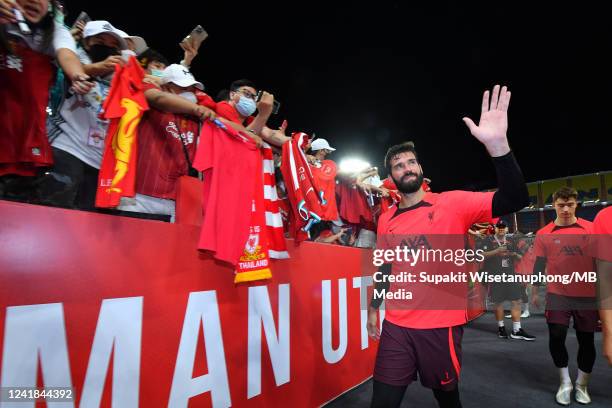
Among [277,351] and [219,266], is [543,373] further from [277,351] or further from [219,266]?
[219,266]

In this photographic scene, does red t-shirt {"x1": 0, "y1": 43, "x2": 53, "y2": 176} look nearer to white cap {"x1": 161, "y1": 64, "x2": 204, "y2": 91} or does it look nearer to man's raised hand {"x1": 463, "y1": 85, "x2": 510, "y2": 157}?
white cap {"x1": 161, "y1": 64, "x2": 204, "y2": 91}

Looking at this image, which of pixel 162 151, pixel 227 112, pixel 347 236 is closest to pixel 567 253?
pixel 347 236

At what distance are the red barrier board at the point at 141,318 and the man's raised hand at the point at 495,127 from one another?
1.83m

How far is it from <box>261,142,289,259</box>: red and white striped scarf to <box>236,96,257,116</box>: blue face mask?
0.29 m

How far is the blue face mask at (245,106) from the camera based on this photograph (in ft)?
9.85

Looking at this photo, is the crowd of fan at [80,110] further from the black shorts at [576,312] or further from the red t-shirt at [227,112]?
the black shorts at [576,312]

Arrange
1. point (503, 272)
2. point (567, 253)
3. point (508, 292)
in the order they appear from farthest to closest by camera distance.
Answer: point (503, 272), point (508, 292), point (567, 253)

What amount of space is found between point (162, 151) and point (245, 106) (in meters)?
0.70

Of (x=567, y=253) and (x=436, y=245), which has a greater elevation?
(x=436, y=245)

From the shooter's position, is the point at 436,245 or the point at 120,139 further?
the point at 436,245

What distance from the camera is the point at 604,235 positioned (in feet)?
8.88

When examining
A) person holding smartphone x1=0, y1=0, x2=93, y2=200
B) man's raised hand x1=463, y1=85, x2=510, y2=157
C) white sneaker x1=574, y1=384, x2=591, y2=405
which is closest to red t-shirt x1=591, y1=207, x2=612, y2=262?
man's raised hand x1=463, y1=85, x2=510, y2=157

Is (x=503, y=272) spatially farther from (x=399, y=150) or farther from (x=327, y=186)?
(x=399, y=150)

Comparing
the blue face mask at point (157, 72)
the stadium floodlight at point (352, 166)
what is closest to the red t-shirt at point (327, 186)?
the stadium floodlight at point (352, 166)
